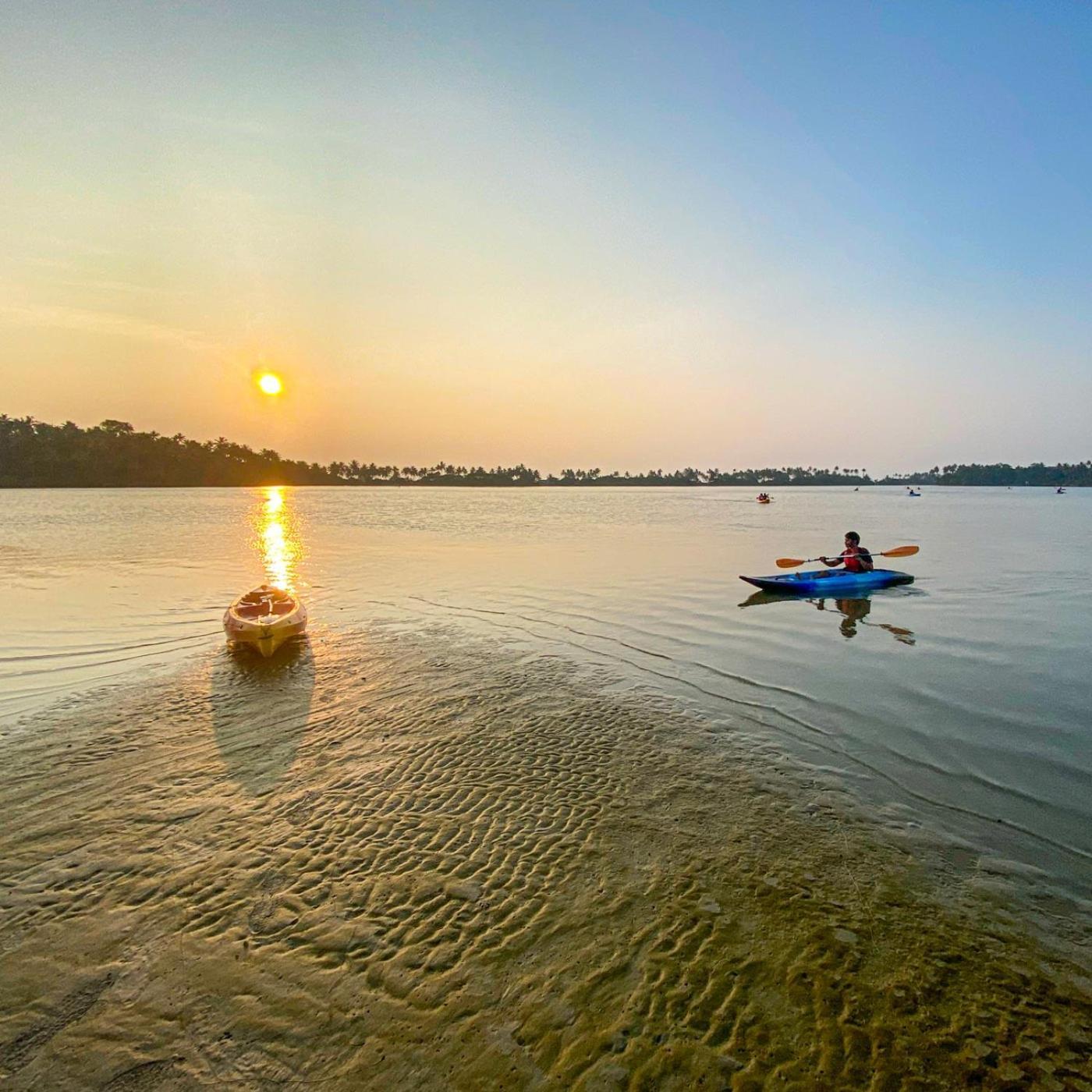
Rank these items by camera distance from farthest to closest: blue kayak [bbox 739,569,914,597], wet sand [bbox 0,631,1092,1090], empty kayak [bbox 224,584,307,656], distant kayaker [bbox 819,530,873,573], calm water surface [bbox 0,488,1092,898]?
1. distant kayaker [bbox 819,530,873,573]
2. blue kayak [bbox 739,569,914,597]
3. empty kayak [bbox 224,584,307,656]
4. calm water surface [bbox 0,488,1092,898]
5. wet sand [bbox 0,631,1092,1090]

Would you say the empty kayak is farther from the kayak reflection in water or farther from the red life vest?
the red life vest

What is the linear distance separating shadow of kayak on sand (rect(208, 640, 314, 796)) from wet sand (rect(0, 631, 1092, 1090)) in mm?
110

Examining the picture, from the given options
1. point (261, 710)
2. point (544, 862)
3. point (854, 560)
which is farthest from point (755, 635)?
point (261, 710)

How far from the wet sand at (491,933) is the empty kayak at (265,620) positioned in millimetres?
4415

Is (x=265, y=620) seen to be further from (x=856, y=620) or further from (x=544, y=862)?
(x=856, y=620)

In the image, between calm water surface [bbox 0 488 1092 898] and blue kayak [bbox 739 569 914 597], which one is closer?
calm water surface [bbox 0 488 1092 898]

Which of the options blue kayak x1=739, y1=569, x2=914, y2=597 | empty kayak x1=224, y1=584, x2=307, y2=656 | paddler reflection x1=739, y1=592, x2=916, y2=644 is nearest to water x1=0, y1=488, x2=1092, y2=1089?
empty kayak x1=224, y1=584, x2=307, y2=656

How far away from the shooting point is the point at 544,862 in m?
5.74

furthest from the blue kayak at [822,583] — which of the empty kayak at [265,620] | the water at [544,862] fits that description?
the empty kayak at [265,620]

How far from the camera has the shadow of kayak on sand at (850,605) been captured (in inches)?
618

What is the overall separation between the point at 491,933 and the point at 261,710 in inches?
271

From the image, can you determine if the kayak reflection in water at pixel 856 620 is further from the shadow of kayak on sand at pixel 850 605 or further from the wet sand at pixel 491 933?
the wet sand at pixel 491 933

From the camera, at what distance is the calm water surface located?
7648 millimetres

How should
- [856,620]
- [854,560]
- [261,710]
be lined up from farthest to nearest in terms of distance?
[854,560], [856,620], [261,710]
